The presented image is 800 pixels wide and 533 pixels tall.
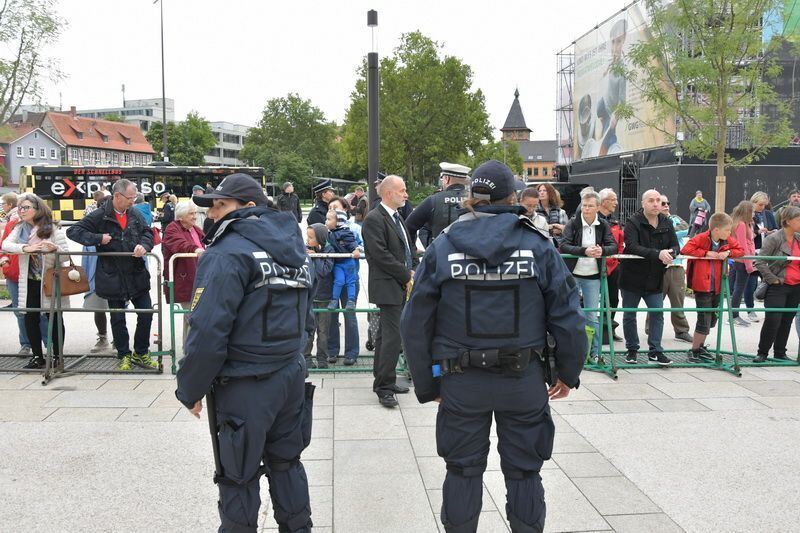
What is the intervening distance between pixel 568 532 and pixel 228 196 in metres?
2.39

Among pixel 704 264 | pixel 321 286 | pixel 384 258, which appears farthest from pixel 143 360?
pixel 704 264

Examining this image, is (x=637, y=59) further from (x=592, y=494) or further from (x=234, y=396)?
(x=234, y=396)

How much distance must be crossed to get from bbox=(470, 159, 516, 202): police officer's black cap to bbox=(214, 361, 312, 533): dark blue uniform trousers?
1.17 m

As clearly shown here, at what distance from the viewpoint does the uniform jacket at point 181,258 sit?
22.6 feet

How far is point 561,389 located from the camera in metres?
3.31

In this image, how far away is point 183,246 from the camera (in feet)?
23.4

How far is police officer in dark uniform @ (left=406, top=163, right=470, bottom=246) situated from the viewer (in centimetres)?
622

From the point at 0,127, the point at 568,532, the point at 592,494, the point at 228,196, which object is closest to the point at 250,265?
the point at 228,196

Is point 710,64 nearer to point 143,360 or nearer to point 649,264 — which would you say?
point 649,264

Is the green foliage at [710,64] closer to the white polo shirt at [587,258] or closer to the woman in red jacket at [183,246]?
the white polo shirt at [587,258]

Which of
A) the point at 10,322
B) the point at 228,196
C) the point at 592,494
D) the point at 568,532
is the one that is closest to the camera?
the point at 228,196

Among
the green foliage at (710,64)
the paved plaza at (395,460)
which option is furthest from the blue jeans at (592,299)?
the green foliage at (710,64)

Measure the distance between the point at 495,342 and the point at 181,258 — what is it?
4.61 meters

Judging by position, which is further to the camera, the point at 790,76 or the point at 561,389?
the point at 790,76
